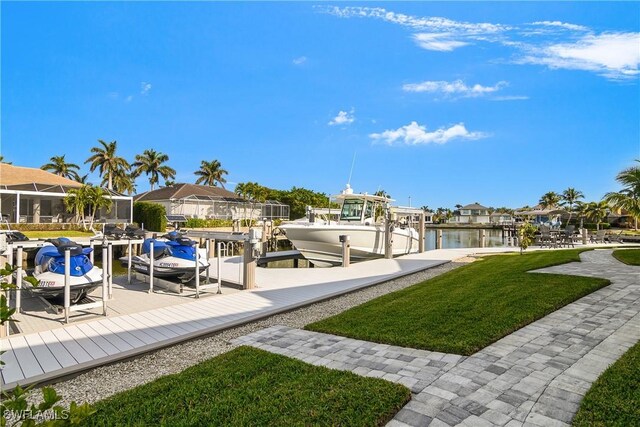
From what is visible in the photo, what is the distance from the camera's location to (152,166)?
60125mm

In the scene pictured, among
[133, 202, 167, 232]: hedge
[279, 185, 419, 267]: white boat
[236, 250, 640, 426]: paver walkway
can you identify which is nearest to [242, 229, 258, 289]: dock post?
[236, 250, 640, 426]: paver walkway

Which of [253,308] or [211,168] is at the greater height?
[211,168]

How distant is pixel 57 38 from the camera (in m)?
10.8

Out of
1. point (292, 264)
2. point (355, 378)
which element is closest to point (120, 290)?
A: point (355, 378)

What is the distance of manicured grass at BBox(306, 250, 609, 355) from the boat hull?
6.16m

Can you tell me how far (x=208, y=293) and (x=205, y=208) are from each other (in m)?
34.1

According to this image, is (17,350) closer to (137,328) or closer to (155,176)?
(137,328)

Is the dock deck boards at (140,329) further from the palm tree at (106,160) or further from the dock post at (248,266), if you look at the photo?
the palm tree at (106,160)

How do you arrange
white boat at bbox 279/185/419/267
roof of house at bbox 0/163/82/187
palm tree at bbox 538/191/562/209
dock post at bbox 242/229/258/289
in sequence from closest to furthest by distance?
dock post at bbox 242/229/258/289 < white boat at bbox 279/185/419/267 < roof of house at bbox 0/163/82/187 < palm tree at bbox 538/191/562/209

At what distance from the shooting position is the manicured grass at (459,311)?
4.93 m

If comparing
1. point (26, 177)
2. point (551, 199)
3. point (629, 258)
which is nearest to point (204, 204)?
point (26, 177)

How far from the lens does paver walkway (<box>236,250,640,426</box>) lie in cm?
313

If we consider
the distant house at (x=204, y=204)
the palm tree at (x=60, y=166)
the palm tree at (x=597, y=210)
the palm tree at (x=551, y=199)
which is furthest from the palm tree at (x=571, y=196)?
the palm tree at (x=60, y=166)

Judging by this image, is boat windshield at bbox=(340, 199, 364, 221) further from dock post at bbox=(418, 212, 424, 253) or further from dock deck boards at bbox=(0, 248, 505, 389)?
dock deck boards at bbox=(0, 248, 505, 389)
